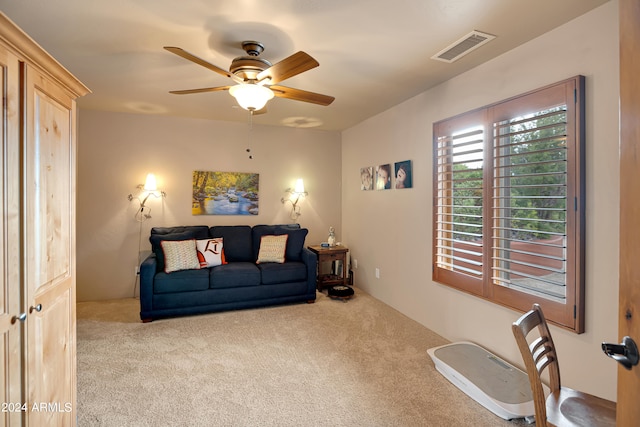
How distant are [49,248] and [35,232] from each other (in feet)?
0.49

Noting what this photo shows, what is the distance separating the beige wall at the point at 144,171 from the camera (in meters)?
4.19

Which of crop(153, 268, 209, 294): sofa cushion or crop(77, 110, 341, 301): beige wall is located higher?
crop(77, 110, 341, 301): beige wall

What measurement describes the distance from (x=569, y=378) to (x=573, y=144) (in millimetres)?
1514

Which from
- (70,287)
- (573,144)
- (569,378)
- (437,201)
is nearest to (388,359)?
(569,378)

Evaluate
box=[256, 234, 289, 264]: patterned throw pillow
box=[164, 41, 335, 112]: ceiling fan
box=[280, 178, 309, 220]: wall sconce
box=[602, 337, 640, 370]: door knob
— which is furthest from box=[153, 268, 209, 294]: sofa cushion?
box=[602, 337, 640, 370]: door knob

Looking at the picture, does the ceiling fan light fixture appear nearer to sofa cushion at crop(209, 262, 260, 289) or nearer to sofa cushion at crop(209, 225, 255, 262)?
sofa cushion at crop(209, 262, 260, 289)

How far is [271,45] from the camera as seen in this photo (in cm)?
239

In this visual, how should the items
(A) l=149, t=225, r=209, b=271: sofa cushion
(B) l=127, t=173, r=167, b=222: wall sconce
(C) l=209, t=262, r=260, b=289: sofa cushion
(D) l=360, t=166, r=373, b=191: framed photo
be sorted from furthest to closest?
1. (D) l=360, t=166, r=373, b=191: framed photo
2. (B) l=127, t=173, r=167, b=222: wall sconce
3. (A) l=149, t=225, r=209, b=271: sofa cushion
4. (C) l=209, t=262, r=260, b=289: sofa cushion

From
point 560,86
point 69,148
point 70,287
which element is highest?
point 560,86

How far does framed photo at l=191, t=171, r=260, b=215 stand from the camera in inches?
181

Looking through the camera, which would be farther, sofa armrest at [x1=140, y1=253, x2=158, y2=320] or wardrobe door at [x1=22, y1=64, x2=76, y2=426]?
sofa armrest at [x1=140, y1=253, x2=158, y2=320]

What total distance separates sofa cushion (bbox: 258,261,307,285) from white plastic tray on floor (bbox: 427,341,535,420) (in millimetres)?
1915

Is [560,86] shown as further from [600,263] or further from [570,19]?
[600,263]

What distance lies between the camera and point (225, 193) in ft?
15.5
